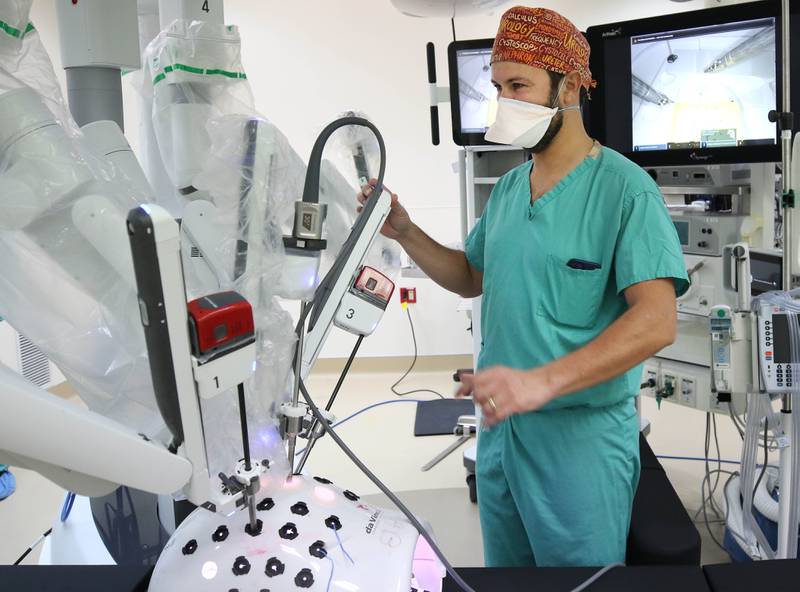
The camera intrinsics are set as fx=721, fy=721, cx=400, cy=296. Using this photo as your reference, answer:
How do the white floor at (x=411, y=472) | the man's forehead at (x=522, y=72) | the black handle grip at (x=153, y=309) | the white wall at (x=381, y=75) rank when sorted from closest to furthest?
the black handle grip at (x=153, y=309) → the man's forehead at (x=522, y=72) → the white floor at (x=411, y=472) → the white wall at (x=381, y=75)

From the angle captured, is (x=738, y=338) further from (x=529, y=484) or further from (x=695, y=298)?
(x=529, y=484)

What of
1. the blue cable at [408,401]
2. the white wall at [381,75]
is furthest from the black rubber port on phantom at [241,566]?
the white wall at [381,75]

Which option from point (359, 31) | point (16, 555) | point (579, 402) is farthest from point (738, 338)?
point (359, 31)

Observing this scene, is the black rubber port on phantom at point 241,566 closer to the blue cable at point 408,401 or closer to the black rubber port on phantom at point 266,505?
the black rubber port on phantom at point 266,505

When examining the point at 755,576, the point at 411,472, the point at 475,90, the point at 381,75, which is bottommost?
the point at 411,472

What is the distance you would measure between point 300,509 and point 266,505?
1.7 inches

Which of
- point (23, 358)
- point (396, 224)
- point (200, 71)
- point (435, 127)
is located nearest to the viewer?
point (200, 71)

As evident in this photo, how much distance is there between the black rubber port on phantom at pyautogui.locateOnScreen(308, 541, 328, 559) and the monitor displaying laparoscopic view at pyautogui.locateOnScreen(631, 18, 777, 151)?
193 centimetres

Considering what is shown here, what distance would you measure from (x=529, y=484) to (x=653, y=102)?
5.00 ft

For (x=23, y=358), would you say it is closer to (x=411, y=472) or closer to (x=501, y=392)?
(x=411, y=472)

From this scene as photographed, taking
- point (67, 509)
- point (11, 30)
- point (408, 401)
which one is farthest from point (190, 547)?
point (408, 401)

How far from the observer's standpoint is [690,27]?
88.1 inches

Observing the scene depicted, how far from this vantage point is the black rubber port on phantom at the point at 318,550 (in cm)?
84

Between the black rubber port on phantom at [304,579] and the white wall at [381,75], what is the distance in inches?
149
